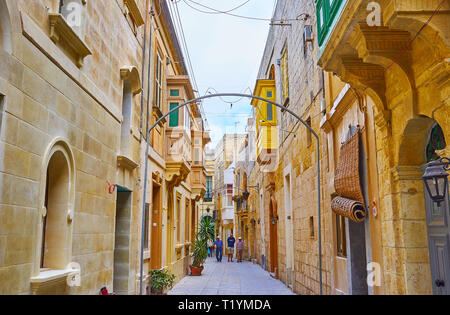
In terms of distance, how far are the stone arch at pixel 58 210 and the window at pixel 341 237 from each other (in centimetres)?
527

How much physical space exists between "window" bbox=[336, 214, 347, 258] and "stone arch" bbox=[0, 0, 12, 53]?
6.75m

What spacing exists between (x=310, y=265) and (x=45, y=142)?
7.85m

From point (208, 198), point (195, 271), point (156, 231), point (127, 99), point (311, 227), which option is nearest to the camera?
point (127, 99)

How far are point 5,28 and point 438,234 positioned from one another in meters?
5.48

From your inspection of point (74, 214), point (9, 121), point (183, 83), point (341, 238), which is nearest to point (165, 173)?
point (183, 83)

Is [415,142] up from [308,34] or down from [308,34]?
down

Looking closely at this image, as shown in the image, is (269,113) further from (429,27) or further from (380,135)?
(429,27)

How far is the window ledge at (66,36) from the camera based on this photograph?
526 cm

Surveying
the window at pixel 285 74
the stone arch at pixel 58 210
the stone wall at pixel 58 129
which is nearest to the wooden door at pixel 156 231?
the stone wall at pixel 58 129

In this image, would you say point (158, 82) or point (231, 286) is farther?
point (231, 286)

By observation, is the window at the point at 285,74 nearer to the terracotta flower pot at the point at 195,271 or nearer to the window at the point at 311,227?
the window at the point at 311,227

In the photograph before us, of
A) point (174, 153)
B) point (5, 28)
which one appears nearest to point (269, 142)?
point (174, 153)

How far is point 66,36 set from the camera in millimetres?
5680
